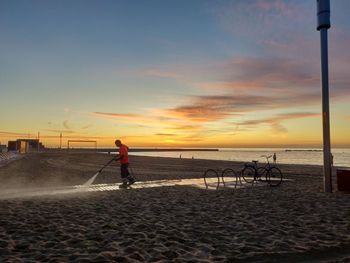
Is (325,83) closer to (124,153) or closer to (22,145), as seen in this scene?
(124,153)

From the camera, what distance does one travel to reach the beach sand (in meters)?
6.95

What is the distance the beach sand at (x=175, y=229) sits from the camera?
695 centimetres

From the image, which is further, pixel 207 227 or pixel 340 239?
pixel 207 227

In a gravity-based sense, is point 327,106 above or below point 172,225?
above

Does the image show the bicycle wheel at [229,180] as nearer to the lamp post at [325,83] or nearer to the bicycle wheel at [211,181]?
the bicycle wheel at [211,181]

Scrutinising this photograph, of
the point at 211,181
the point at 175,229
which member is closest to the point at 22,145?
the point at 211,181

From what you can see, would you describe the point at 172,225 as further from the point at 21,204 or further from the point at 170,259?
the point at 21,204

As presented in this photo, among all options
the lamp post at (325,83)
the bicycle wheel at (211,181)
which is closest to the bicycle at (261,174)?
the bicycle wheel at (211,181)

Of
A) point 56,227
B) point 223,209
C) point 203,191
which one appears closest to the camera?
point 56,227

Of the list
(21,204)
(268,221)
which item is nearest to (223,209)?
(268,221)

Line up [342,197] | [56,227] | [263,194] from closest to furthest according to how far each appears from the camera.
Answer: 1. [56,227]
2. [342,197]
3. [263,194]

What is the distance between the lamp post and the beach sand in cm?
185

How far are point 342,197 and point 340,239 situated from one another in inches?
271

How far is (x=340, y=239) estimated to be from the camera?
8.00 m
